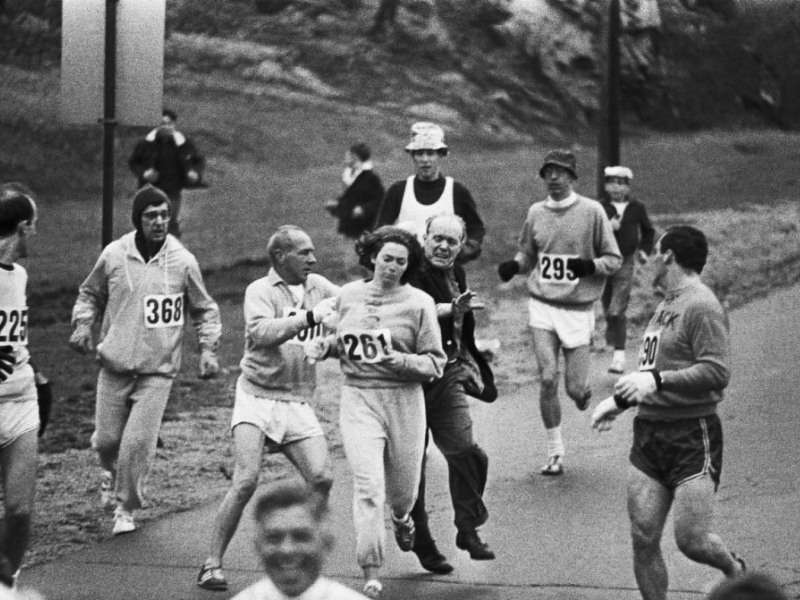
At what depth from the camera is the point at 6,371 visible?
8.45 metres

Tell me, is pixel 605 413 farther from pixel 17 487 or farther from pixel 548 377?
pixel 548 377

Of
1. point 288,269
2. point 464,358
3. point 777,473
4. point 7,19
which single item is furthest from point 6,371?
point 7,19

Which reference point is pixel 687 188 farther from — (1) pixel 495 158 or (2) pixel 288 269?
(2) pixel 288 269

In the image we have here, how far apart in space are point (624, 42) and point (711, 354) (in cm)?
2243

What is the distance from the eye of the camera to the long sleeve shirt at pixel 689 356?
759 cm

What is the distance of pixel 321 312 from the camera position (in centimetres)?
881

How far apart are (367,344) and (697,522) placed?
6.24ft

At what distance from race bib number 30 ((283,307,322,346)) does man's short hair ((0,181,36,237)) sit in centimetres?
134

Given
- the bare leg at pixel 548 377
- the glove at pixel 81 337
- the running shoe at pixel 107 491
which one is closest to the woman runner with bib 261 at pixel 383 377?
the glove at pixel 81 337

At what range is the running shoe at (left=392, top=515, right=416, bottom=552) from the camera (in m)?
8.91

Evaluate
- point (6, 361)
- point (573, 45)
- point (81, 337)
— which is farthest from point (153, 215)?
point (573, 45)

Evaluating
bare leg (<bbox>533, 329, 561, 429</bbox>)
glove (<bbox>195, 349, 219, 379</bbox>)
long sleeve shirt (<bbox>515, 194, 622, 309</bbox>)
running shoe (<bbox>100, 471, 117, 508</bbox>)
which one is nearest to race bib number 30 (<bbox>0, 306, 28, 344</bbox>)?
glove (<bbox>195, 349, 219, 379</bbox>)

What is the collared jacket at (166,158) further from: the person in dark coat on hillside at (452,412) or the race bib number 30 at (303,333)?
the race bib number 30 at (303,333)

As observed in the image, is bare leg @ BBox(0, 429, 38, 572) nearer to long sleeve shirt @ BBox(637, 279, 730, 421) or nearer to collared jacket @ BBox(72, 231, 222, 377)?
collared jacket @ BBox(72, 231, 222, 377)
